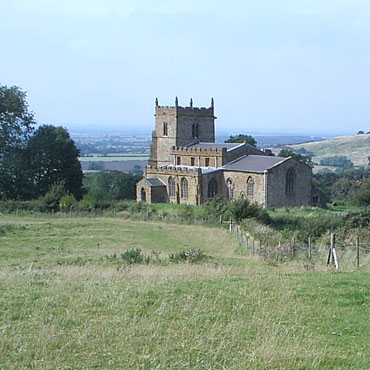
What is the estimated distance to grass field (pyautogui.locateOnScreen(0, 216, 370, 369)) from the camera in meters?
6.68

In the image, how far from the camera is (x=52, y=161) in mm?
51094

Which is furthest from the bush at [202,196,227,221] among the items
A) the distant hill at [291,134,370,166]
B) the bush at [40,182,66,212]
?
the distant hill at [291,134,370,166]

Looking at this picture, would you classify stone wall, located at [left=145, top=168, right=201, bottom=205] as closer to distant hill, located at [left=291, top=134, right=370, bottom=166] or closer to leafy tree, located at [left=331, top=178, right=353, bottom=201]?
leafy tree, located at [left=331, top=178, right=353, bottom=201]

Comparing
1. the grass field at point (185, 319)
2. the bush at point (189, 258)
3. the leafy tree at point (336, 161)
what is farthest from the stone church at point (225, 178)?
the leafy tree at point (336, 161)

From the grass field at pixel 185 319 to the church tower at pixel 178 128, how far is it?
45.3 meters

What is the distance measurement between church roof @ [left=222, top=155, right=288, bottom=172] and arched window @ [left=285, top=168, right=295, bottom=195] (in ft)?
4.07

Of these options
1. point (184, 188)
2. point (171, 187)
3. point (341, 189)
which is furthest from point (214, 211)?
point (341, 189)

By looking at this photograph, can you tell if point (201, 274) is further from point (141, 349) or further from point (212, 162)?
point (212, 162)

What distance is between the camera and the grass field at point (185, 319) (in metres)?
6.68

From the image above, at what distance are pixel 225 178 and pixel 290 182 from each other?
5.36 meters

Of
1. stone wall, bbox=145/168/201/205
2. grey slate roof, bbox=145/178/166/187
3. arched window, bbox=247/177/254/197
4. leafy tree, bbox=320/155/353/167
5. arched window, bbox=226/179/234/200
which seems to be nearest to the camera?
arched window, bbox=247/177/254/197

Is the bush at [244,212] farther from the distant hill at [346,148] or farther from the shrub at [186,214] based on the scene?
the distant hill at [346,148]

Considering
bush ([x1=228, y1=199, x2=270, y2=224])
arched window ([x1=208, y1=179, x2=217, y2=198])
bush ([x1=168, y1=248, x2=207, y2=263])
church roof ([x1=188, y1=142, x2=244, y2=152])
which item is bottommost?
bush ([x1=228, y1=199, x2=270, y2=224])

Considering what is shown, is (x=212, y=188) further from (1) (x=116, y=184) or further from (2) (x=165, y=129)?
(1) (x=116, y=184)
